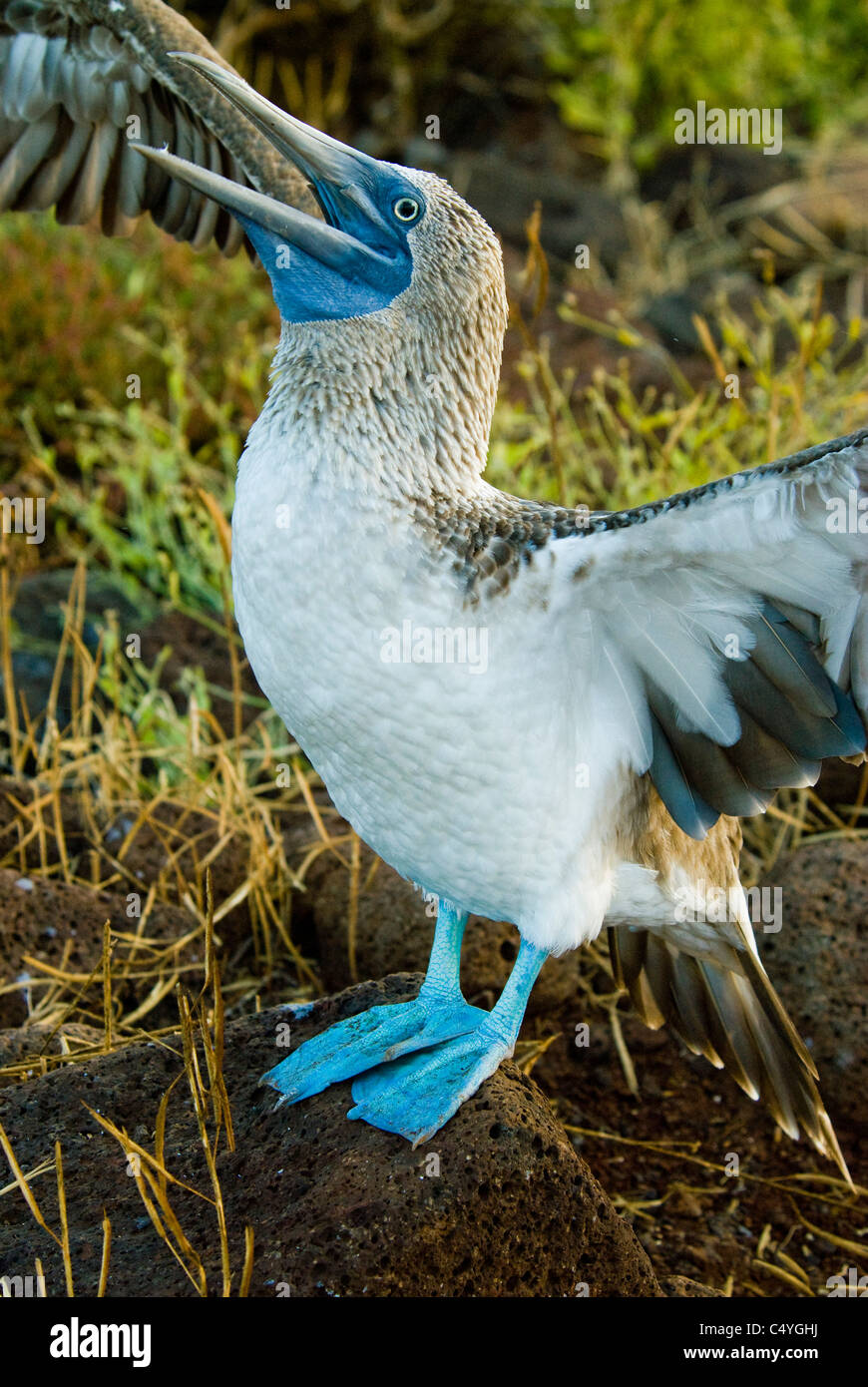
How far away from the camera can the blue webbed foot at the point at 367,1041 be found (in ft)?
7.85

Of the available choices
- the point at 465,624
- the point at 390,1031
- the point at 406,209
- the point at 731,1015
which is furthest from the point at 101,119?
the point at 731,1015

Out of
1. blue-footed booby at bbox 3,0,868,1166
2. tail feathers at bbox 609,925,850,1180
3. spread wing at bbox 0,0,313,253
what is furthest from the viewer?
spread wing at bbox 0,0,313,253

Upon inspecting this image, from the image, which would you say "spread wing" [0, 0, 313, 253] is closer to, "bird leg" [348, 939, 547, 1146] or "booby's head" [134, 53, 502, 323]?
"booby's head" [134, 53, 502, 323]

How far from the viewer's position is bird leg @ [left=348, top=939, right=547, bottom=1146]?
2.24 metres

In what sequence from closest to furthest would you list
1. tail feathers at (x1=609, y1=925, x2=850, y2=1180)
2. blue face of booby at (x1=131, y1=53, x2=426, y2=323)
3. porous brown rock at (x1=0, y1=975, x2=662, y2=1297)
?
1. porous brown rock at (x1=0, y1=975, x2=662, y2=1297)
2. blue face of booby at (x1=131, y1=53, x2=426, y2=323)
3. tail feathers at (x1=609, y1=925, x2=850, y2=1180)

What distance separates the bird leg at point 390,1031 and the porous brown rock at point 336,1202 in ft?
0.11

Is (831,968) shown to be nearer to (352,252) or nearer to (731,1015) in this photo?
(731,1015)

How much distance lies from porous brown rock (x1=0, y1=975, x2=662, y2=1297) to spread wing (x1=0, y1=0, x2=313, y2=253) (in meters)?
2.02

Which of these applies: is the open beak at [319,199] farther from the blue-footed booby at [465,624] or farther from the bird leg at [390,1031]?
the bird leg at [390,1031]

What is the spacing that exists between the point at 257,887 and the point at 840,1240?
4.96 feet

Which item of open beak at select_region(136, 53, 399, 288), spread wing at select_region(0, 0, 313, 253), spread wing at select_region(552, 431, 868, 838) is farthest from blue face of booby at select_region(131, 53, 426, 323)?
spread wing at select_region(0, 0, 313, 253)

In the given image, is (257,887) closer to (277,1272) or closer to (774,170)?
(277,1272)

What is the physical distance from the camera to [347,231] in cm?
242

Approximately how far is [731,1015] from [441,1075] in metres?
0.76
